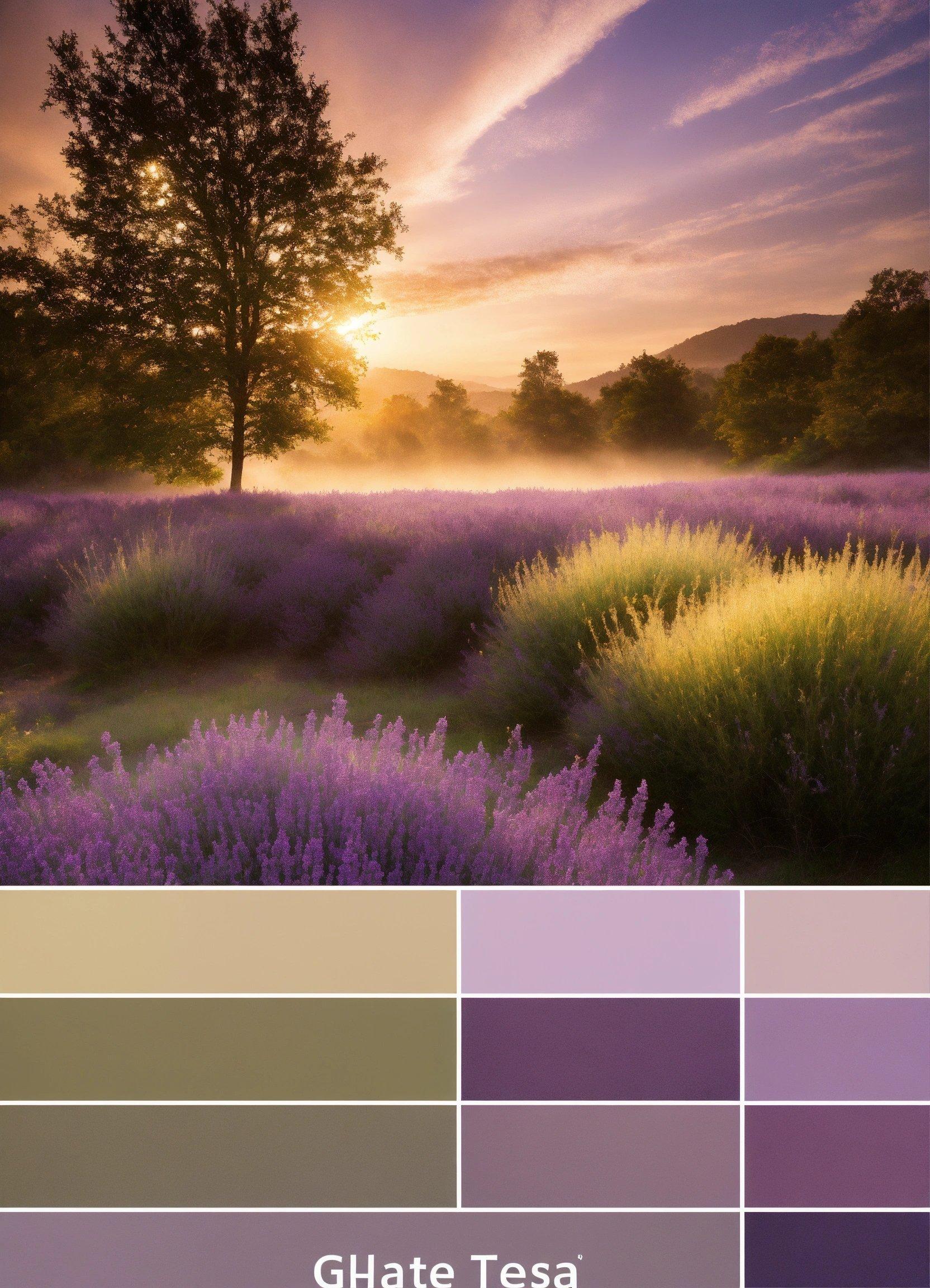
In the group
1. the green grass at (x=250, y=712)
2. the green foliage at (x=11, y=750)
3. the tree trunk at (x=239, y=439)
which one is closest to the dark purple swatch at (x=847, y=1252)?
the green grass at (x=250, y=712)

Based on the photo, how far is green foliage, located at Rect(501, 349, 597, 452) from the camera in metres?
2.28

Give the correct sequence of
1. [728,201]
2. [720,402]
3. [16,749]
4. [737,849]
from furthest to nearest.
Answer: [720,402] < [728,201] < [16,749] < [737,849]

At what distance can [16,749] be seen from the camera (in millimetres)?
1963

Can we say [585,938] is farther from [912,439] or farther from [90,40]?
[90,40]

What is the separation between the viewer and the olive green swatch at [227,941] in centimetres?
158

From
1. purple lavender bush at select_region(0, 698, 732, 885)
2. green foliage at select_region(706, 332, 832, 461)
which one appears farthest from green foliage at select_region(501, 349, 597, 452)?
purple lavender bush at select_region(0, 698, 732, 885)

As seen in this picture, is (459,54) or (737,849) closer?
(737,849)

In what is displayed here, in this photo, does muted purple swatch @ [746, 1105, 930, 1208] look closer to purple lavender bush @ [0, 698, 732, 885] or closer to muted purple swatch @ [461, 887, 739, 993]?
muted purple swatch @ [461, 887, 739, 993]

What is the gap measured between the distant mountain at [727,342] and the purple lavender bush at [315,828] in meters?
1.41

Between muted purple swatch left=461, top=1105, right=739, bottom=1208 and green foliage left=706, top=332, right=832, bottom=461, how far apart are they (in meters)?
2.12

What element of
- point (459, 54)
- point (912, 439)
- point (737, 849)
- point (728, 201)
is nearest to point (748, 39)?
point (728, 201)

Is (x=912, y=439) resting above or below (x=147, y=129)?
below

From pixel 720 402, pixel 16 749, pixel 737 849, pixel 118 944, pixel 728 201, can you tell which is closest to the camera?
pixel 118 944

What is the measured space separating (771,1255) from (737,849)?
1018 millimetres
